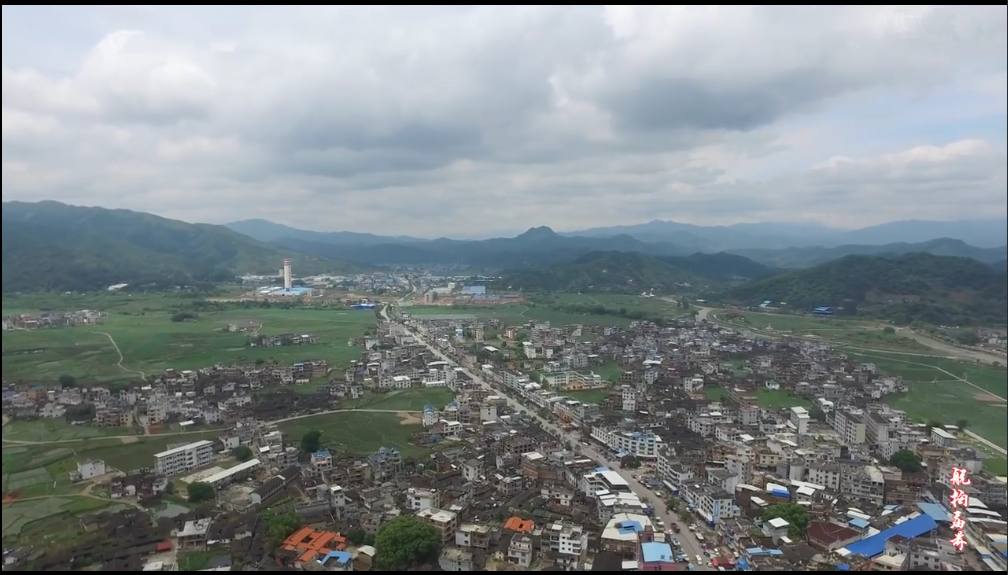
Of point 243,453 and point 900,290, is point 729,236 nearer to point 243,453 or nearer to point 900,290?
point 900,290

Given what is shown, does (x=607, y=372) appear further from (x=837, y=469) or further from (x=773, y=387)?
(x=837, y=469)

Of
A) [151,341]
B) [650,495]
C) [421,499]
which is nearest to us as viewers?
[421,499]

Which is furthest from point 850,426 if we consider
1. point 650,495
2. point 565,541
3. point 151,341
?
point 151,341

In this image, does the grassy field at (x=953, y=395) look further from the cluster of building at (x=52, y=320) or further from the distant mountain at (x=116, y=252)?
the cluster of building at (x=52, y=320)

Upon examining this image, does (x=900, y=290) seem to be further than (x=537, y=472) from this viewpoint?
Yes

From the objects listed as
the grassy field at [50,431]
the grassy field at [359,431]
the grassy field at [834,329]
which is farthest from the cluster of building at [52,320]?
the grassy field at [834,329]

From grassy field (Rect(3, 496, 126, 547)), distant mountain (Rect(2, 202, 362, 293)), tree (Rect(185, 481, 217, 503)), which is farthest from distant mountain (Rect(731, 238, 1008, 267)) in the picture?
distant mountain (Rect(2, 202, 362, 293))

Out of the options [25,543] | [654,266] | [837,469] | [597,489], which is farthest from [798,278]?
[25,543]
